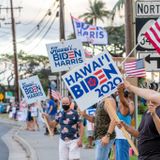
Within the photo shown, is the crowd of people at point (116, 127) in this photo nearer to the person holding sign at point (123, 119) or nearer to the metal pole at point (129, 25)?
the person holding sign at point (123, 119)

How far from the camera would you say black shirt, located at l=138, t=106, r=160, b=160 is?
243 inches

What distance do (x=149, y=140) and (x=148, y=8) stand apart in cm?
605

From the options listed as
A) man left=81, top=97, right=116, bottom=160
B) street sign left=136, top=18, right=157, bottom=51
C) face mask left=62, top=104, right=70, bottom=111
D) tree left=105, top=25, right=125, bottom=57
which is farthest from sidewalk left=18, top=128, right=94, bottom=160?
tree left=105, top=25, right=125, bottom=57

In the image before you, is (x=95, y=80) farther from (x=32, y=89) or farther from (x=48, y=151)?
(x=32, y=89)

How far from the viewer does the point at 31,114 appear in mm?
30234

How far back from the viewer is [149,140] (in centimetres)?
621

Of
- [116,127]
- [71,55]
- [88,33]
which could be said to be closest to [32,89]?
[71,55]

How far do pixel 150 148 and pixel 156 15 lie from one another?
6015 mm

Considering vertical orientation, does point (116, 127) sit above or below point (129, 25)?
below

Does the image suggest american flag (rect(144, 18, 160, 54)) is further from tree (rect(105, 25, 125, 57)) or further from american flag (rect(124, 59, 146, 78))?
tree (rect(105, 25, 125, 57))

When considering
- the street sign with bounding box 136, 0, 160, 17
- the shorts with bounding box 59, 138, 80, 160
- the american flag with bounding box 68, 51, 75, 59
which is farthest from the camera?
the american flag with bounding box 68, 51, 75, 59

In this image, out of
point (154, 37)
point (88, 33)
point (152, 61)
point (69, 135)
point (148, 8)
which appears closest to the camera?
point (154, 37)

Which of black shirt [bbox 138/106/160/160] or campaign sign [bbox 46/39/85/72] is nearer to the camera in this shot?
black shirt [bbox 138/106/160/160]

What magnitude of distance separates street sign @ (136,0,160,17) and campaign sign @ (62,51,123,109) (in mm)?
3498
